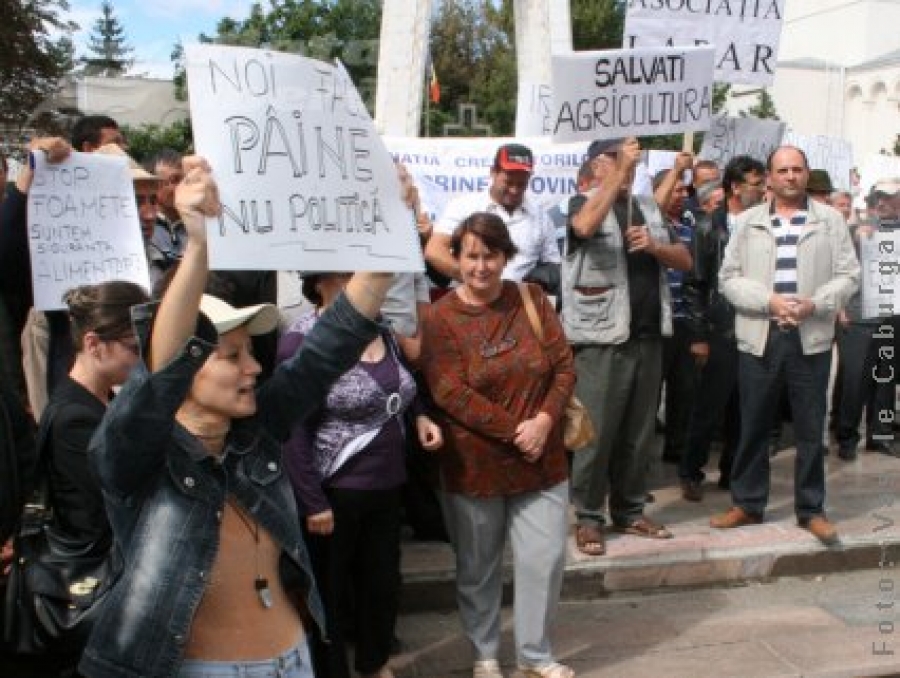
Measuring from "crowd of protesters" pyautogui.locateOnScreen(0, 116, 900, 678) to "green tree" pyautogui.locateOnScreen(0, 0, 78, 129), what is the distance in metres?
24.0

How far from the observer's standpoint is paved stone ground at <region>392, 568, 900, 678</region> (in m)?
4.34

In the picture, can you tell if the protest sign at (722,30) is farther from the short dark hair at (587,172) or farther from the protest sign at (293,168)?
the protest sign at (293,168)

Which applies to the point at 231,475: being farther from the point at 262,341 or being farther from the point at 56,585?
the point at 262,341

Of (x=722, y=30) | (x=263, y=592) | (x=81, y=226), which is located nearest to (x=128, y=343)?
(x=263, y=592)

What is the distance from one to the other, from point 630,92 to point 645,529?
2.30 metres

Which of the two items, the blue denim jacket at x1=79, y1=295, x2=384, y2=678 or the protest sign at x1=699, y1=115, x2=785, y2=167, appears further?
the protest sign at x1=699, y1=115, x2=785, y2=167

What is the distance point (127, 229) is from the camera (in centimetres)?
438

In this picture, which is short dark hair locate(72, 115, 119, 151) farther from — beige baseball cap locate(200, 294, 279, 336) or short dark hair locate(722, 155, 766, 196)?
short dark hair locate(722, 155, 766, 196)

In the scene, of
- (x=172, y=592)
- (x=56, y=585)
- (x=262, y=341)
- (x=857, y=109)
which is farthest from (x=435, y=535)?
(x=857, y=109)

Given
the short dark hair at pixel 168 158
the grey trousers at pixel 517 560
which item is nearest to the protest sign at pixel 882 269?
the grey trousers at pixel 517 560

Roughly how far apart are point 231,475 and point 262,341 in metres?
2.03

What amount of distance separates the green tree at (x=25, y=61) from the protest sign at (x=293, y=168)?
2618 centimetres

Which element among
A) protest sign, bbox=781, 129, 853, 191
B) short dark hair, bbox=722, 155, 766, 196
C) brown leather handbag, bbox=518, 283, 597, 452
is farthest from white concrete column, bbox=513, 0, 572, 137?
brown leather handbag, bbox=518, 283, 597, 452

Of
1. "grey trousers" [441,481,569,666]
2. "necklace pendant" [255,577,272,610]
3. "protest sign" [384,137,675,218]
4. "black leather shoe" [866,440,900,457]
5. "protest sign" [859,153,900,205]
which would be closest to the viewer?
"necklace pendant" [255,577,272,610]
